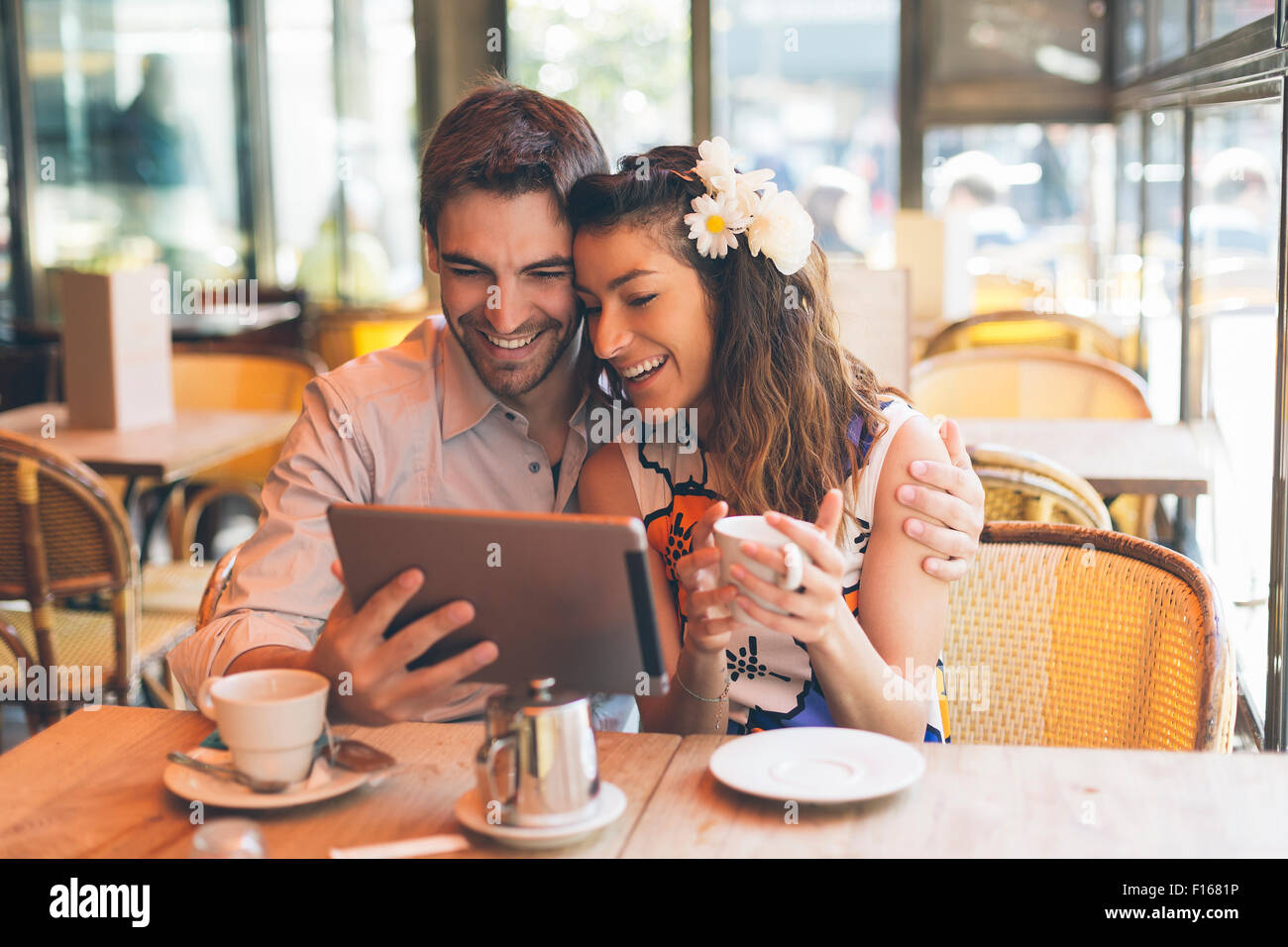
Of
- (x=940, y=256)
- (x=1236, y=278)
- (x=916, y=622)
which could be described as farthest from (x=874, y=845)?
(x=940, y=256)

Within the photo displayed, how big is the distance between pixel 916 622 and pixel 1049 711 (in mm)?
240

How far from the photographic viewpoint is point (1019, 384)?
3.51 m

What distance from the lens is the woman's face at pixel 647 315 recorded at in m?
1.64

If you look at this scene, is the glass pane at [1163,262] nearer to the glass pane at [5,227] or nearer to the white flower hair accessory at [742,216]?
the white flower hair accessory at [742,216]

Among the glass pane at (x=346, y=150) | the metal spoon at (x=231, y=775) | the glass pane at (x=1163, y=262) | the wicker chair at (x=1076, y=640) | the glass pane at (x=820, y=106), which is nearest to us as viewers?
the metal spoon at (x=231, y=775)

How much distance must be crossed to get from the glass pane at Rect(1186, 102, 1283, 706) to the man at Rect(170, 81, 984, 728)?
1.05 metres

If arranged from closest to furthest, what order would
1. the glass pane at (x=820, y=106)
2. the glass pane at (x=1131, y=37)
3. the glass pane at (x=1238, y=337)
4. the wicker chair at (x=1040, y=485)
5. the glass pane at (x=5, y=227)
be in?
the wicker chair at (x=1040, y=485)
the glass pane at (x=1238, y=337)
the glass pane at (x=1131, y=37)
the glass pane at (x=820, y=106)
the glass pane at (x=5, y=227)

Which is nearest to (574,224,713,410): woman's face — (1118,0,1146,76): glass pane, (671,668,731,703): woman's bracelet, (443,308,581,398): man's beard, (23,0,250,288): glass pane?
(443,308,581,398): man's beard

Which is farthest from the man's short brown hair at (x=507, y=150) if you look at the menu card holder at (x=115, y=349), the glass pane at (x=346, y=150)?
the glass pane at (x=346, y=150)

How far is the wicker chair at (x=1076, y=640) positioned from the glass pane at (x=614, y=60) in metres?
4.75

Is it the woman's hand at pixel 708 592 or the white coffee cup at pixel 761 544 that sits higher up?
the white coffee cup at pixel 761 544

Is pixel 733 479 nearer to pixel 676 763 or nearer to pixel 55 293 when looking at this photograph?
pixel 676 763

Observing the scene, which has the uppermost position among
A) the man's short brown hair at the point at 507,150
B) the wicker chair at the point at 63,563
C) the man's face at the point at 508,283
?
the man's short brown hair at the point at 507,150

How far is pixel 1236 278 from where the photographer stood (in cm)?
280
